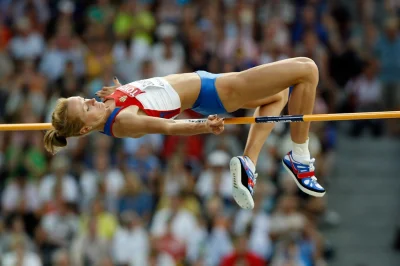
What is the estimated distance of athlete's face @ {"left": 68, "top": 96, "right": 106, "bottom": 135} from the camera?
8.50 metres

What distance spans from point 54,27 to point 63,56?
71 centimetres

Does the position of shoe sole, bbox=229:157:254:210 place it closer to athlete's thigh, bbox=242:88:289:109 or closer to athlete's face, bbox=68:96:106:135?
athlete's thigh, bbox=242:88:289:109

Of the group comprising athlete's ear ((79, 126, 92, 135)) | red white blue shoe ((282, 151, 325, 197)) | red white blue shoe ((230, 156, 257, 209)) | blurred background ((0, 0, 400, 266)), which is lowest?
blurred background ((0, 0, 400, 266))

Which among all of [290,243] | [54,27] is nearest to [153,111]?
[290,243]

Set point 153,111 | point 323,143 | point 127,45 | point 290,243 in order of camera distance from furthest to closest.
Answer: point 127,45 < point 323,143 < point 290,243 < point 153,111

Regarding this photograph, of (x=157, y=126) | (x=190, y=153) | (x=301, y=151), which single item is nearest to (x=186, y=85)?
(x=157, y=126)

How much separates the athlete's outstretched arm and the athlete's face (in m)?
0.17

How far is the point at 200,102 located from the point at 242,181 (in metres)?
0.82

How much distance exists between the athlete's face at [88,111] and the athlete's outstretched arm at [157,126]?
17 cm

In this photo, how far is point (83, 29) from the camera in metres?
15.2

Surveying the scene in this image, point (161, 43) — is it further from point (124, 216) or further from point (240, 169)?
point (240, 169)

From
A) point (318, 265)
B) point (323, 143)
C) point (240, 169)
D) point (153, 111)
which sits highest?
point (153, 111)

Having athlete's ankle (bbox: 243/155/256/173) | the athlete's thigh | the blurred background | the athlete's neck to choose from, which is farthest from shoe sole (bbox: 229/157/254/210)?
the blurred background

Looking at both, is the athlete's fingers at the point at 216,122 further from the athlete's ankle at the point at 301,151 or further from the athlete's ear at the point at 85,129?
the athlete's ankle at the point at 301,151
